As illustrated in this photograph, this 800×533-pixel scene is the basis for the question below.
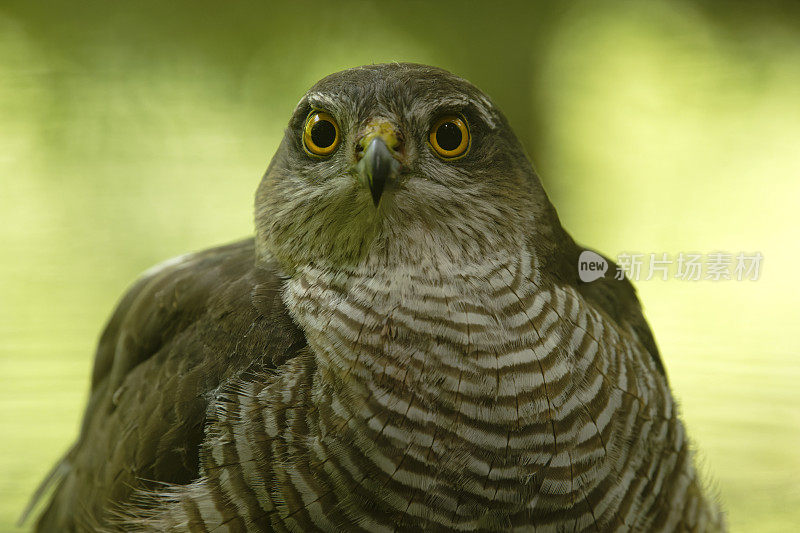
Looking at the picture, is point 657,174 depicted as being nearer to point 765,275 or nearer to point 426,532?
point 765,275

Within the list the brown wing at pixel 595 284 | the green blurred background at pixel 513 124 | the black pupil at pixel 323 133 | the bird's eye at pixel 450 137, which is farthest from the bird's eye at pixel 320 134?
the green blurred background at pixel 513 124

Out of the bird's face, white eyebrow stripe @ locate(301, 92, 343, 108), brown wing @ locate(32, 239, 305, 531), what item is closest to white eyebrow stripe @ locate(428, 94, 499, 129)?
the bird's face

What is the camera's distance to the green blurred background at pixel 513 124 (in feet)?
5.93

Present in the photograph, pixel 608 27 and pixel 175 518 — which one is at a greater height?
pixel 608 27

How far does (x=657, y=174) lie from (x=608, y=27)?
0.42m

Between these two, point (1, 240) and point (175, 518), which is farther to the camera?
point (1, 240)

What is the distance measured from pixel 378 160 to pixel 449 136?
0.50ft

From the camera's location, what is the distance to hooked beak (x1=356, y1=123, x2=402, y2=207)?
2.82 feet

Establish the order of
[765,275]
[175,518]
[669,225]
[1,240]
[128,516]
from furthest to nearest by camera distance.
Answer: [1,240], [669,225], [765,275], [128,516], [175,518]

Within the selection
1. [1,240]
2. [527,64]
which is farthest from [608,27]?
[1,240]

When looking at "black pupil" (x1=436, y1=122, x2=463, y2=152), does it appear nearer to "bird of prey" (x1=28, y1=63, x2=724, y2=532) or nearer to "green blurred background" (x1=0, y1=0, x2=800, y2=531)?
"bird of prey" (x1=28, y1=63, x2=724, y2=532)

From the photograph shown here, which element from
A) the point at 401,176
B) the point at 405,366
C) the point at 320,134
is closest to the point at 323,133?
the point at 320,134

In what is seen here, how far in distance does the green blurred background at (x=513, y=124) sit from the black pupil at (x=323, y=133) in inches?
32.1

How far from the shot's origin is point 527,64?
1.93 metres
